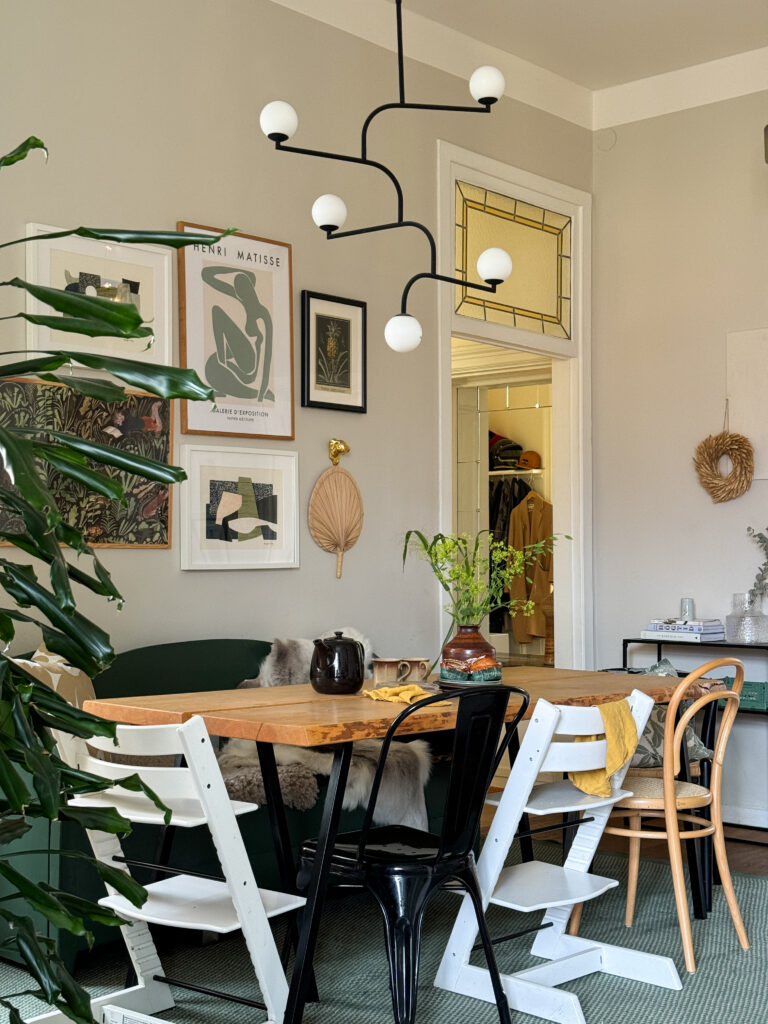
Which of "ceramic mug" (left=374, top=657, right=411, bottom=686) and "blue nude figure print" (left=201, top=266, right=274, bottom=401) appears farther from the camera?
"blue nude figure print" (left=201, top=266, right=274, bottom=401)

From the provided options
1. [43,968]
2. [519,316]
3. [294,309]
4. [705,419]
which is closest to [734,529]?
[705,419]

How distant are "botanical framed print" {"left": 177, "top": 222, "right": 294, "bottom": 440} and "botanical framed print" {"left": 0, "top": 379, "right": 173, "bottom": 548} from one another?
17 cm

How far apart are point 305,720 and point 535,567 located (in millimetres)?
4976

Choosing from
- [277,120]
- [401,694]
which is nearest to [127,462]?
[401,694]

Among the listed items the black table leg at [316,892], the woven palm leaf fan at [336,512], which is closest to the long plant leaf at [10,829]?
the black table leg at [316,892]

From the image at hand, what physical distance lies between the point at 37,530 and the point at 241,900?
4.89 ft

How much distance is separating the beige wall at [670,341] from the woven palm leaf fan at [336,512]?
5.58ft

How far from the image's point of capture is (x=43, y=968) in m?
1.25

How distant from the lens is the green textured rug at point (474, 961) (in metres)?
2.94

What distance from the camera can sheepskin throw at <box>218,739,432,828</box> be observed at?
355 centimetres

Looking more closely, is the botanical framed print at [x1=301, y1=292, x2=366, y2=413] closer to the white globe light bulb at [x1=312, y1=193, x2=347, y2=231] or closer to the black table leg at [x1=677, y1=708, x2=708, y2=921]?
the white globe light bulb at [x1=312, y1=193, x2=347, y2=231]

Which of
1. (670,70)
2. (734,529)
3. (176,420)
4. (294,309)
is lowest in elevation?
(734,529)

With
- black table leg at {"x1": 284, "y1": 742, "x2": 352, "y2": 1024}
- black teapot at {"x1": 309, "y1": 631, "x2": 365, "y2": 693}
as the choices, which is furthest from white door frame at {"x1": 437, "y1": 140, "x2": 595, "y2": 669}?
black table leg at {"x1": 284, "y1": 742, "x2": 352, "y2": 1024}

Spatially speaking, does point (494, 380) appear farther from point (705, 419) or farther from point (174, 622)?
point (174, 622)
